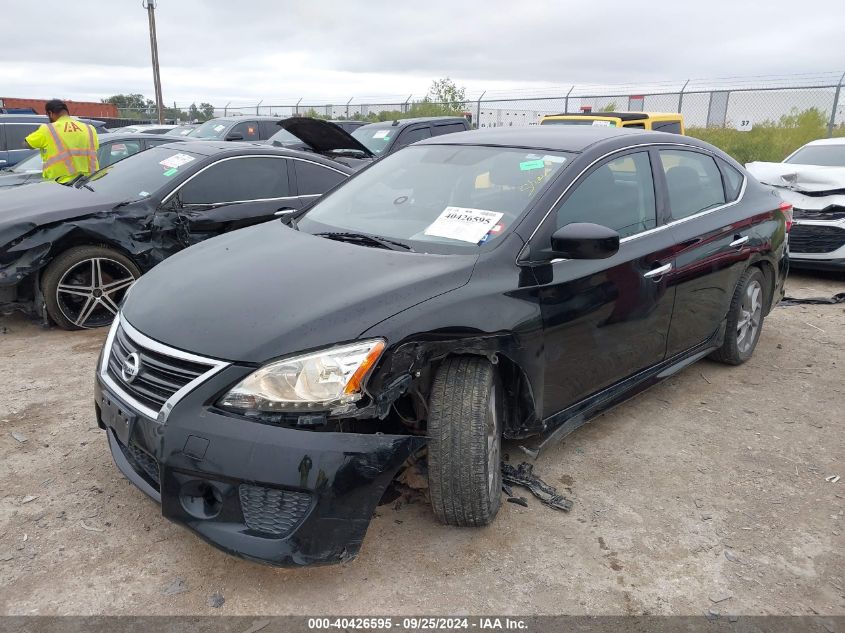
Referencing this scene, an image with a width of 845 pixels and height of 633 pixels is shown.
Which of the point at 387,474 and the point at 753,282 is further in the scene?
the point at 753,282

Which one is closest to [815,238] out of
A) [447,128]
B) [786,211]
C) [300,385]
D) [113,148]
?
[786,211]

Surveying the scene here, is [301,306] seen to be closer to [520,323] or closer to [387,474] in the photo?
[387,474]

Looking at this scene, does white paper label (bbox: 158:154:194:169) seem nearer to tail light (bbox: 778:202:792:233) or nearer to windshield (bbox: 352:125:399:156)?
tail light (bbox: 778:202:792:233)

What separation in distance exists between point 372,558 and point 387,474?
21.2 inches

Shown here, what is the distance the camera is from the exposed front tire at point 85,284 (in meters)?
5.07

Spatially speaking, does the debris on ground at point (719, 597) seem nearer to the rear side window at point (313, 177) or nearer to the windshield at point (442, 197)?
the windshield at point (442, 197)

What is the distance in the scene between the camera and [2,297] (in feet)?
16.3

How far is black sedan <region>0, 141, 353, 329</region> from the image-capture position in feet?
16.5

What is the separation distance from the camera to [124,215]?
533cm

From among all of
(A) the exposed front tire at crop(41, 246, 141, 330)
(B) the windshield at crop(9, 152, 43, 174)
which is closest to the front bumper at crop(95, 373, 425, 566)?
(A) the exposed front tire at crop(41, 246, 141, 330)

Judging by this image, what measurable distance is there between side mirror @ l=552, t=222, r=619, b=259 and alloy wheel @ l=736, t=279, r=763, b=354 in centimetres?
208

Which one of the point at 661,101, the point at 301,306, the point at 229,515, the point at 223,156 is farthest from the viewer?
the point at 661,101

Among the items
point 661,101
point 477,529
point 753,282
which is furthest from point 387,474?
point 661,101

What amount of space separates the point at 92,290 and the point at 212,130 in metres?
9.30
